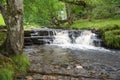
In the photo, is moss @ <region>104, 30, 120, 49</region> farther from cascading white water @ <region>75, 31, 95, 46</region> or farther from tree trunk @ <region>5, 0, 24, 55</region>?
tree trunk @ <region>5, 0, 24, 55</region>

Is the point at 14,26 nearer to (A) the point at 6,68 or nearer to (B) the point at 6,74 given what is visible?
(A) the point at 6,68

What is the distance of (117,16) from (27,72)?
69.7 feet

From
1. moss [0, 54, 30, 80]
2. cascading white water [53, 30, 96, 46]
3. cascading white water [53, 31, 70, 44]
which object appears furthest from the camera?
cascading white water [53, 31, 70, 44]

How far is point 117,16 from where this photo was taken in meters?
27.4

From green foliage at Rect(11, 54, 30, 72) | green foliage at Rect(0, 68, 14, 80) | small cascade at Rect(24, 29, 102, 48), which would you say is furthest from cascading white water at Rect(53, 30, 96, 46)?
green foliage at Rect(0, 68, 14, 80)

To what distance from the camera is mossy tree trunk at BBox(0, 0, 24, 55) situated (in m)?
7.71

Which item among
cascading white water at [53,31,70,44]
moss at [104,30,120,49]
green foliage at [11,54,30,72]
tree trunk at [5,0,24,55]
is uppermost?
tree trunk at [5,0,24,55]

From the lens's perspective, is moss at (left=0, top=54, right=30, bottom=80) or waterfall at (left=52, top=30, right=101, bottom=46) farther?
waterfall at (left=52, top=30, right=101, bottom=46)

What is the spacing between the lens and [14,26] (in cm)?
781

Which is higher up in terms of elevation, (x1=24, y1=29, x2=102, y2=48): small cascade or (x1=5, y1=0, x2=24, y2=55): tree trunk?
(x1=5, y1=0, x2=24, y2=55): tree trunk

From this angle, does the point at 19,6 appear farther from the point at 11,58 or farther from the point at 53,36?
the point at 53,36

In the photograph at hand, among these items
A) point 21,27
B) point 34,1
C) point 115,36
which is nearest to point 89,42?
point 115,36

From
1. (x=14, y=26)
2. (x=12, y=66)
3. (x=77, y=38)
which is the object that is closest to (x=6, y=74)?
(x=12, y=66)

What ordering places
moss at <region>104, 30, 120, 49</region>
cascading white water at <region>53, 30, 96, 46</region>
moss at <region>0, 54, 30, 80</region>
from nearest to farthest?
moss at <region>0, 54, 30, 80</region> < moss at <region>104, 30, 120, 49</region> < cascading white water at <region>53, 30, 96, 46</region>
